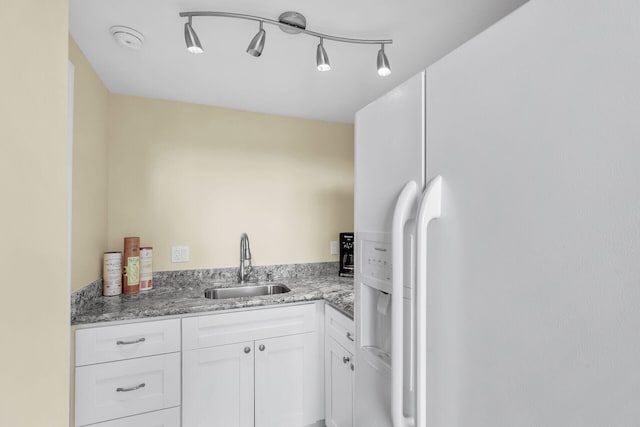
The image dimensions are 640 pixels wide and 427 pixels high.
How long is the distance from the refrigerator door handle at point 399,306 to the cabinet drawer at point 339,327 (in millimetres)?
859

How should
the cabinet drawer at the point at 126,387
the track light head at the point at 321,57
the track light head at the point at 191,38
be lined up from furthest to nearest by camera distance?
1. the cabinet drawer at the point at 126,387
2. the track light head at the point at 321,57
3. the track light head at the point at 191,38

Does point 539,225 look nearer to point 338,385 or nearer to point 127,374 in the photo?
point 338,385

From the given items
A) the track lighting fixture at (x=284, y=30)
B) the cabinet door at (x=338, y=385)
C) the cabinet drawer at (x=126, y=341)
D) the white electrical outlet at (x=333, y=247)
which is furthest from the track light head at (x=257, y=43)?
the white electrical outlet at (x=333, y=247)

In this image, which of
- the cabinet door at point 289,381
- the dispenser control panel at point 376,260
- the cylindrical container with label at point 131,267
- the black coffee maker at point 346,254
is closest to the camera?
the dispenser control panel at point 376,260

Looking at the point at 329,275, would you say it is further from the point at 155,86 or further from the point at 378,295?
the point at 155,86

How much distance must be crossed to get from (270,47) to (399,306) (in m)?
1.47

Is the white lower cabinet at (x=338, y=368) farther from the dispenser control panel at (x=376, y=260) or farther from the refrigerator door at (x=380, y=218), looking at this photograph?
the dispenser control panel at (x=376, y=260)

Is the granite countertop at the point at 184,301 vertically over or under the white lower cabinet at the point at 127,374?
over

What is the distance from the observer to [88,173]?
1765 millimetres

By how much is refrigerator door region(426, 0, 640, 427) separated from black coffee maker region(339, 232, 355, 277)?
77.5 inches

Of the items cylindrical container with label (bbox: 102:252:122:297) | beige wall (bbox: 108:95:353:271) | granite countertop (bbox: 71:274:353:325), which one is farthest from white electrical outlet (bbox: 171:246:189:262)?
cylindrical container with label (bbox: 102:252:122:297)

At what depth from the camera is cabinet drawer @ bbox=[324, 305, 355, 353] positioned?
166cm

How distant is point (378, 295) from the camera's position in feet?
3.27

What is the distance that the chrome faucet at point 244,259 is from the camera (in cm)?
239
